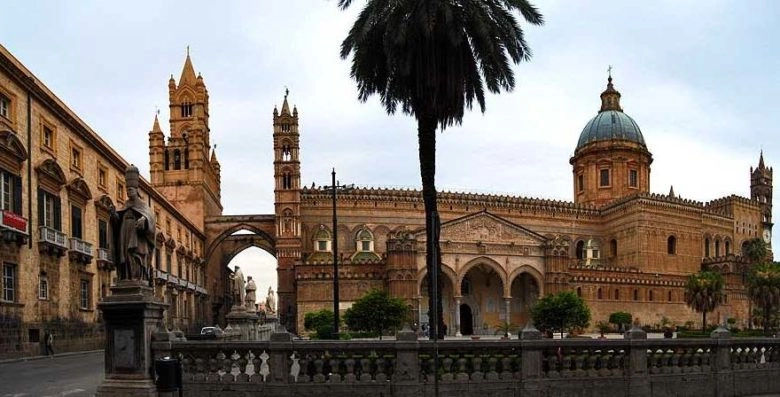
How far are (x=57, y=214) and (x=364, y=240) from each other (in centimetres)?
4638

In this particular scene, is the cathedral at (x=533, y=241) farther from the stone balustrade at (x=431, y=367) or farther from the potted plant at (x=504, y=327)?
the stone balustrade at (x=431, y=367)

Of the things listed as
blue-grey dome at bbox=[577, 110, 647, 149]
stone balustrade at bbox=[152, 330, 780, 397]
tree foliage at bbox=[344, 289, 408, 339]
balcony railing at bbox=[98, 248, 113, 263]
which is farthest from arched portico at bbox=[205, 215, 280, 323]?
stone balustrade at bbox=[152, 330, 780, 397]

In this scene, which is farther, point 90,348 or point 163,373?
point 90,348

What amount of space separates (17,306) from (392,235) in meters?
43.9

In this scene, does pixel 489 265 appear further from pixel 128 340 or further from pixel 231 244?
pixel 128 340

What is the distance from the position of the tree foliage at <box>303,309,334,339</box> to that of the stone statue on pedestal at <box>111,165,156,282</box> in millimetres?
36235

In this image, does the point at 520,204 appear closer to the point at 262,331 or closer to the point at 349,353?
the point at 262,331

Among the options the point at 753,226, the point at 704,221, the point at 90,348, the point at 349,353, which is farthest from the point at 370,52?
the point at 753,226

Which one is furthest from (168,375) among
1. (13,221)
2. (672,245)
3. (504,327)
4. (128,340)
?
(672,245)

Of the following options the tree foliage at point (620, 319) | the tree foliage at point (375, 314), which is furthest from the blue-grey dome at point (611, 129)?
the tree foliage at point (375, 314)

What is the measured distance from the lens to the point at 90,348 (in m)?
36.6

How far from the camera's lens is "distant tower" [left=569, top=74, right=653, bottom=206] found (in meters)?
90.8

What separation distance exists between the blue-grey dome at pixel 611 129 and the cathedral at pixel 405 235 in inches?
6.8

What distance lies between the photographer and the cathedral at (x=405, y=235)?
4072 cm
